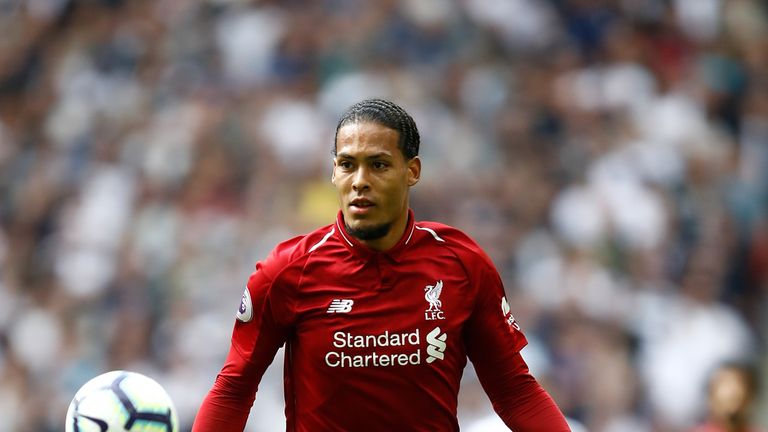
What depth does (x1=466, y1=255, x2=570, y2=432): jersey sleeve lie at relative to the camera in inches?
163

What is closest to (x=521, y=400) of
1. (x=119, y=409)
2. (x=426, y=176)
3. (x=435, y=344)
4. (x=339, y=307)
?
(x=435, y=344)

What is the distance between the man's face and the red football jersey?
4.8 inches

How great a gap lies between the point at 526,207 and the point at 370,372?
6.08 metres

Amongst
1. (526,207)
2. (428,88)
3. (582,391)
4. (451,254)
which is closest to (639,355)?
(582,391)

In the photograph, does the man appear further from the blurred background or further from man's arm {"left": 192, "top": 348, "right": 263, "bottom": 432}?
→ the blurred background

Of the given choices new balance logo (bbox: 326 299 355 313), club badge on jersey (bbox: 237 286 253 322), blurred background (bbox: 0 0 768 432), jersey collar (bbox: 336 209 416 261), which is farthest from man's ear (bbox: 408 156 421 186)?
blurred background (bbox: 0 0 768 432)

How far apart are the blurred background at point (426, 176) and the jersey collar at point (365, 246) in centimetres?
445

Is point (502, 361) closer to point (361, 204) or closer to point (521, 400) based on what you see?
point (521, 400)

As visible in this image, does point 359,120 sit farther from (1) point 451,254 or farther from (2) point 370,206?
(1) point 451,254

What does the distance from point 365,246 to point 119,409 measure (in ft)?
3.37

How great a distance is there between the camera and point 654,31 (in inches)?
424

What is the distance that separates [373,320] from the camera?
13.2 feet

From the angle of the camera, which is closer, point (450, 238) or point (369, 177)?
point (369, 177)

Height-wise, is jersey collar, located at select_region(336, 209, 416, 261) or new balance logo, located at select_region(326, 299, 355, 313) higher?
jersey collar, located at select_region(336, 209, 416, 261)
